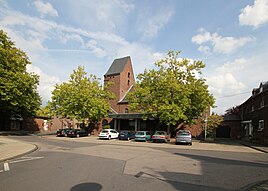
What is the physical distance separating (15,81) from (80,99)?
9.35m

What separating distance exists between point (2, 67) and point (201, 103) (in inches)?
1103

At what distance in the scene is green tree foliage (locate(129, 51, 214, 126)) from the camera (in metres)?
25.6

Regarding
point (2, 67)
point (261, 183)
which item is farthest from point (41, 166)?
point (2, 67)

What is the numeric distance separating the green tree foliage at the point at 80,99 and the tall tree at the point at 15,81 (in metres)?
3.61

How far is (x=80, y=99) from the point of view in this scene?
108 feet

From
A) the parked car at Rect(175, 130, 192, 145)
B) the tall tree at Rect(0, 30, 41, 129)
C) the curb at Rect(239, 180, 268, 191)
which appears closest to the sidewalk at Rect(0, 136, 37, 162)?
the curb at Rect(239, 180, 268, 191)

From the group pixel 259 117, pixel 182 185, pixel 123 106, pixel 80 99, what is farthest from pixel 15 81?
pixel 259 117

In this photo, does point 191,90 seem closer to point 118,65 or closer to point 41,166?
point 41,166

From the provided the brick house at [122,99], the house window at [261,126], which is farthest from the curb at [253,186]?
the brick house at [122,99]

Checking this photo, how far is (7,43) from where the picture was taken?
32.4m

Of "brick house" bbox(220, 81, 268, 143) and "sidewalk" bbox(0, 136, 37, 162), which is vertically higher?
"brick house" bbox(220, 81, 268, 143)

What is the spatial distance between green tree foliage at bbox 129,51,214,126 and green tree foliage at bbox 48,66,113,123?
7.47 m

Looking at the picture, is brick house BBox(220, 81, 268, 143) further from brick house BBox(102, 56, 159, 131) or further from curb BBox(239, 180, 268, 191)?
curb BBox(239, 180, 268, 191)

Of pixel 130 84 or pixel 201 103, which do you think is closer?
pixel 201 103
